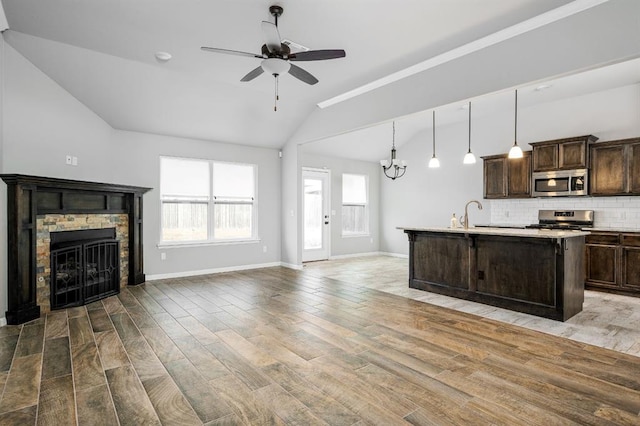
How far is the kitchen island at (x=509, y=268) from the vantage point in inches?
155

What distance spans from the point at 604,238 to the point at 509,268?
2252mm

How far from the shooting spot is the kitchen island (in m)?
3.94

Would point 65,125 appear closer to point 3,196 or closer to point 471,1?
point 3,196

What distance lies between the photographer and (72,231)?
4.66m

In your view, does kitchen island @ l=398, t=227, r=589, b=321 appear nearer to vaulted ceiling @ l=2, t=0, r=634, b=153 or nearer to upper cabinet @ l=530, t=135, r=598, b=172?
upper cabinet @ l=530, t=135, r=598, b=172

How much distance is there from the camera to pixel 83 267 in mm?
4574

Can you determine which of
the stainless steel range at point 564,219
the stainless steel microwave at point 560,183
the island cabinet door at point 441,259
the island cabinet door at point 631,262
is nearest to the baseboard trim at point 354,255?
the island cabinet door at point 441,259

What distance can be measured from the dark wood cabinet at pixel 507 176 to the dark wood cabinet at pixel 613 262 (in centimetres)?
135

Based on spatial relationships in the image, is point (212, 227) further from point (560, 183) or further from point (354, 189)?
point (560, 183)

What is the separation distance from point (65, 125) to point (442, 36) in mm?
4838

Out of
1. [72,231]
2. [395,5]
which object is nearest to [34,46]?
[72,231]

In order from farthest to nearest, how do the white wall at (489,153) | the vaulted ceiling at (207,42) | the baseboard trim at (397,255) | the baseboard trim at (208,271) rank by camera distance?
the baseboard trim at (397,255), the baseboard trim at (208,271), the white wall at (489,153), the vaulted ceiling at (207,42)

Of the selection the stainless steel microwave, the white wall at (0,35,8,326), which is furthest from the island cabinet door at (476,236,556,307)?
the white wall at (0,35,8,326)

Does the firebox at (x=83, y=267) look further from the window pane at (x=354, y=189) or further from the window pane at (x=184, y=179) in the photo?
the window pane at (x=354, y=189)
